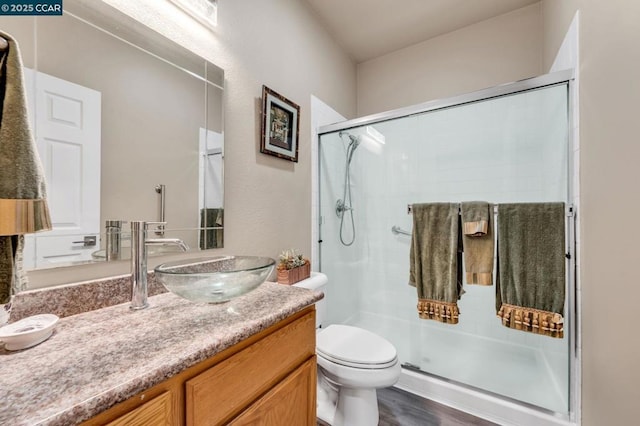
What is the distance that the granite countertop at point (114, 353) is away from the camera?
417mm

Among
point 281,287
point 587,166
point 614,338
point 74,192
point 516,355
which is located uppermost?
point 587,166

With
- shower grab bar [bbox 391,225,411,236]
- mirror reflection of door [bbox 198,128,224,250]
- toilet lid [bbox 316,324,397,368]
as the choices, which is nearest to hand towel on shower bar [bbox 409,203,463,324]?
toilet lid [bbox 316,324,397,368]

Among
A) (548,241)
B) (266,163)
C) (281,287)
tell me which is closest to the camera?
(281,287)

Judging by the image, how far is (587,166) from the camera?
118cm

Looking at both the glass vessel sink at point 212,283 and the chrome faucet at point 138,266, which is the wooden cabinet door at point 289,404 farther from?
the chrome faucet at point 138,266

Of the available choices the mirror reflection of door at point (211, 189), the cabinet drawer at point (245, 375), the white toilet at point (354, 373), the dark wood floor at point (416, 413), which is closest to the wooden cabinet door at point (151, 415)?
the cabinet drawer at point (245, 375)

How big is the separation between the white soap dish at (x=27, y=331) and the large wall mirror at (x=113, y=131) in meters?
0.17

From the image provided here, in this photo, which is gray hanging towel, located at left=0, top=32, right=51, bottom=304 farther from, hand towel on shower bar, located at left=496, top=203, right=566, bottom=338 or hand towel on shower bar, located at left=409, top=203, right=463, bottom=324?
hand towel on shower bar, located at left=496, top=203, right=566, bottom=338

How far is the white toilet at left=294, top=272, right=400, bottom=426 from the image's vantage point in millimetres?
1235

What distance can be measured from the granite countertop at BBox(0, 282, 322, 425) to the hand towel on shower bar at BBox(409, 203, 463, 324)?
954 mm

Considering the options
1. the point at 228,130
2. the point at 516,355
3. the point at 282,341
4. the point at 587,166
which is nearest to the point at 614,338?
the point at 587,166

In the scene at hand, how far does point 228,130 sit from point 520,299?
1.76 m

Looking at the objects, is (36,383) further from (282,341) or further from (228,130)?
(228,130)

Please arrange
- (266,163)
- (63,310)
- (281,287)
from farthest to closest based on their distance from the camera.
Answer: (266,163)
(281,287)
(63,310)
